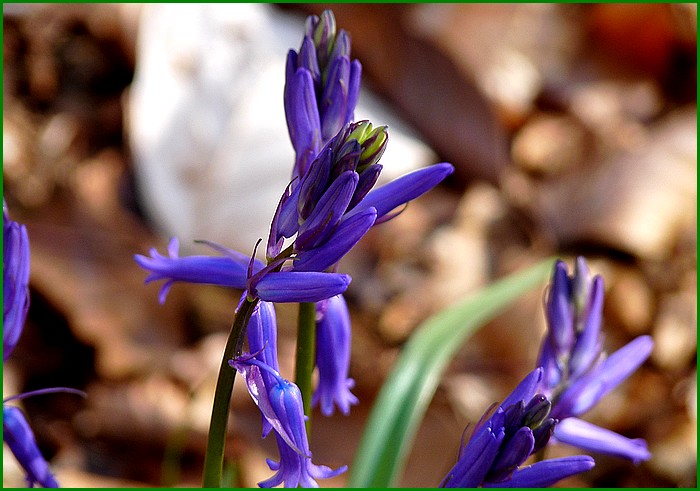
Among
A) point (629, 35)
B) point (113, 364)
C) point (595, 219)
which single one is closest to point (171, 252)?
point (113, 364)

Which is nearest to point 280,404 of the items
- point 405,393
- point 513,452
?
point 513,452

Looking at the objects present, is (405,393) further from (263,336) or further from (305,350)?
(263,336)

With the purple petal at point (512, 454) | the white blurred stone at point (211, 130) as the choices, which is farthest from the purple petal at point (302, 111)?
the white blurred stone at point (211, 130)

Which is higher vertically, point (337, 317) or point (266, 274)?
point (266, 274)

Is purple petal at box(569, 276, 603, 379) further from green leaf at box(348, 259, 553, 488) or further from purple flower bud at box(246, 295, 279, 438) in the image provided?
purple flower bud at box(246, 295, 279, 438)

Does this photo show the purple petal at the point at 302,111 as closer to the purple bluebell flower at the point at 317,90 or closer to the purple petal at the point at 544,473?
the purple bluebell flower at the point at 317,90

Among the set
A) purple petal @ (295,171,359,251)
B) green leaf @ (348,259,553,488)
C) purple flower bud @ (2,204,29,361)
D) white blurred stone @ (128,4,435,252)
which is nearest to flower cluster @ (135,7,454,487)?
purple petal @ (295,171,359,251)

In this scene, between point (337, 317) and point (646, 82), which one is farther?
point (646, 82)

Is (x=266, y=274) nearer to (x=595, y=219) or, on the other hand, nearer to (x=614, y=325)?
(x=614, y=325)
